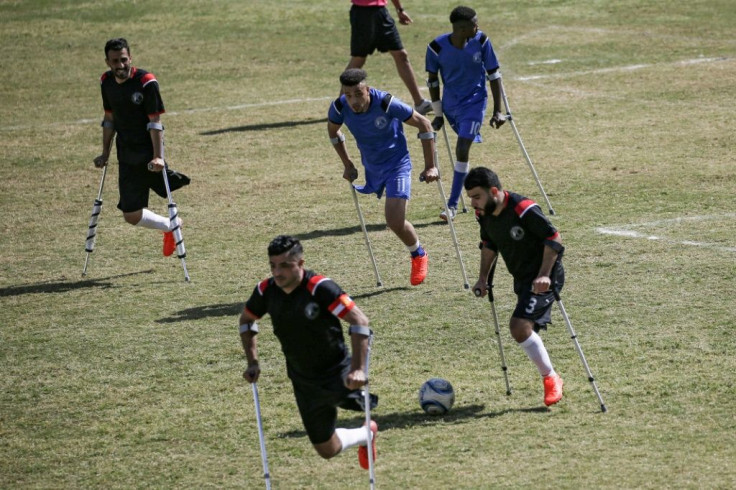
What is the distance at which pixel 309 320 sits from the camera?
8.85 m

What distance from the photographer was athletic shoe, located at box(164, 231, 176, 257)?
16.1m

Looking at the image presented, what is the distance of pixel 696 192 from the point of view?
17.2 meters

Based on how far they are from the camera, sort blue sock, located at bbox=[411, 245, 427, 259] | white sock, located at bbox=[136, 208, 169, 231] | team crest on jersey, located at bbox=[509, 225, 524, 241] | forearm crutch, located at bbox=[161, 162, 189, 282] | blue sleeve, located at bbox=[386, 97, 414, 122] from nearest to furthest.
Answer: team crest on jersey, located at bbox=[509, 225, 524, 241] → blue sleeve, located at bbox=[386, 97, 414, 122] → blue sock, located at bbox=[411, 245, 427, 259] → forearm crutch, located at bbox=[161, 162, 189, 282] → white sock, located at bbox=[136, 208, 169, 231]

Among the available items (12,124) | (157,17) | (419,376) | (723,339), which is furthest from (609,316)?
(157,17)

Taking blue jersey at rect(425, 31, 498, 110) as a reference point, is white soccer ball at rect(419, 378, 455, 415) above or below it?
below

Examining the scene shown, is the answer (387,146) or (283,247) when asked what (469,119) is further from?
(283,247)

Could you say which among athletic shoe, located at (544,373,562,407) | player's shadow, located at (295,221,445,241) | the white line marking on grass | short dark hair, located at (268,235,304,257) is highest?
short dark hair, located at (268,235,304,257)

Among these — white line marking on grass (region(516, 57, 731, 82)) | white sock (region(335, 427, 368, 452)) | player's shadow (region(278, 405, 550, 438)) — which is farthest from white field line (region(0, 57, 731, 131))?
white sock (region(335, 427, 368, 452))

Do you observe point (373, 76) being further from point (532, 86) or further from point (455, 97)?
point (455, 97)

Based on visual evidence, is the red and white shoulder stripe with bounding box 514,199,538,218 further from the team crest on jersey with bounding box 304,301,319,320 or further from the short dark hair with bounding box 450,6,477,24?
the short dark hair with bounding box 450,6,477,24

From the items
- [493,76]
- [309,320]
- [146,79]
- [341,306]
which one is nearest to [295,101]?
[493,76]

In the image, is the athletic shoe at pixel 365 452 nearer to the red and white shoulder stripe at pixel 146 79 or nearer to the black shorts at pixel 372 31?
the red and white shoulder stripe at pixel 146 79

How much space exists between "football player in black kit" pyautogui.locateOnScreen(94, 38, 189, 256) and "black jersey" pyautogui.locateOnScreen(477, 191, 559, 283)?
598 cm

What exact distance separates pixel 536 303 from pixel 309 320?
2.63 m
